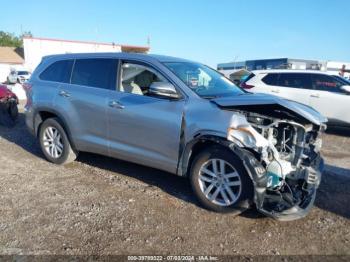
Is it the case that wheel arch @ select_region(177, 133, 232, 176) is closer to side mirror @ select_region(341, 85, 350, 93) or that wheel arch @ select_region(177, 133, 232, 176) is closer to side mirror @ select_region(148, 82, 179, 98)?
side mirror @ select_region(148, 82, 179, 98)

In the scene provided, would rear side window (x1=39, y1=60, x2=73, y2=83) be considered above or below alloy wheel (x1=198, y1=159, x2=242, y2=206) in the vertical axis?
above

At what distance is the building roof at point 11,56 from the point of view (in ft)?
154

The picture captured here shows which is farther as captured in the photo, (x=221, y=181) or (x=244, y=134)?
(x=221, y=181)

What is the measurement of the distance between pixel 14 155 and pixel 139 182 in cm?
289

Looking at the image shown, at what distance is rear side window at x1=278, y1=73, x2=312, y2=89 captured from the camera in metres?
9.91

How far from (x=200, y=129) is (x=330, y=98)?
6675mm

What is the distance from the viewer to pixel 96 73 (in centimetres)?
539

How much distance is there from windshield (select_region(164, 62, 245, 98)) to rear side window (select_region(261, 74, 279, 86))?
521cm

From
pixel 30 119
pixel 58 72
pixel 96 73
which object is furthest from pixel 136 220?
pixel 30 119

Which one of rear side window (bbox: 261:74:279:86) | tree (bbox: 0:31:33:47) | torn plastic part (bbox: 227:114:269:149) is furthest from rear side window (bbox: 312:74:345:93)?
tree (bbox: 0:31:33:47)

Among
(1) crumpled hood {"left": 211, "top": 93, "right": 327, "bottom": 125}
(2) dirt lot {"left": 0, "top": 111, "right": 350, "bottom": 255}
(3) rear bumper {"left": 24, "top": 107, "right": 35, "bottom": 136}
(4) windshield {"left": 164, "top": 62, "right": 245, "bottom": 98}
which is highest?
(4) windshield {"left": 164, "top": 62, "right": 245, "bottom": 98}

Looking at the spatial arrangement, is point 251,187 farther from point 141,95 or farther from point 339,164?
point 339,164

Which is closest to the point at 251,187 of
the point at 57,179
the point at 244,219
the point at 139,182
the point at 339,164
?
the point at 244,219

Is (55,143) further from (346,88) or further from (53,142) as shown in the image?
(346,88)
